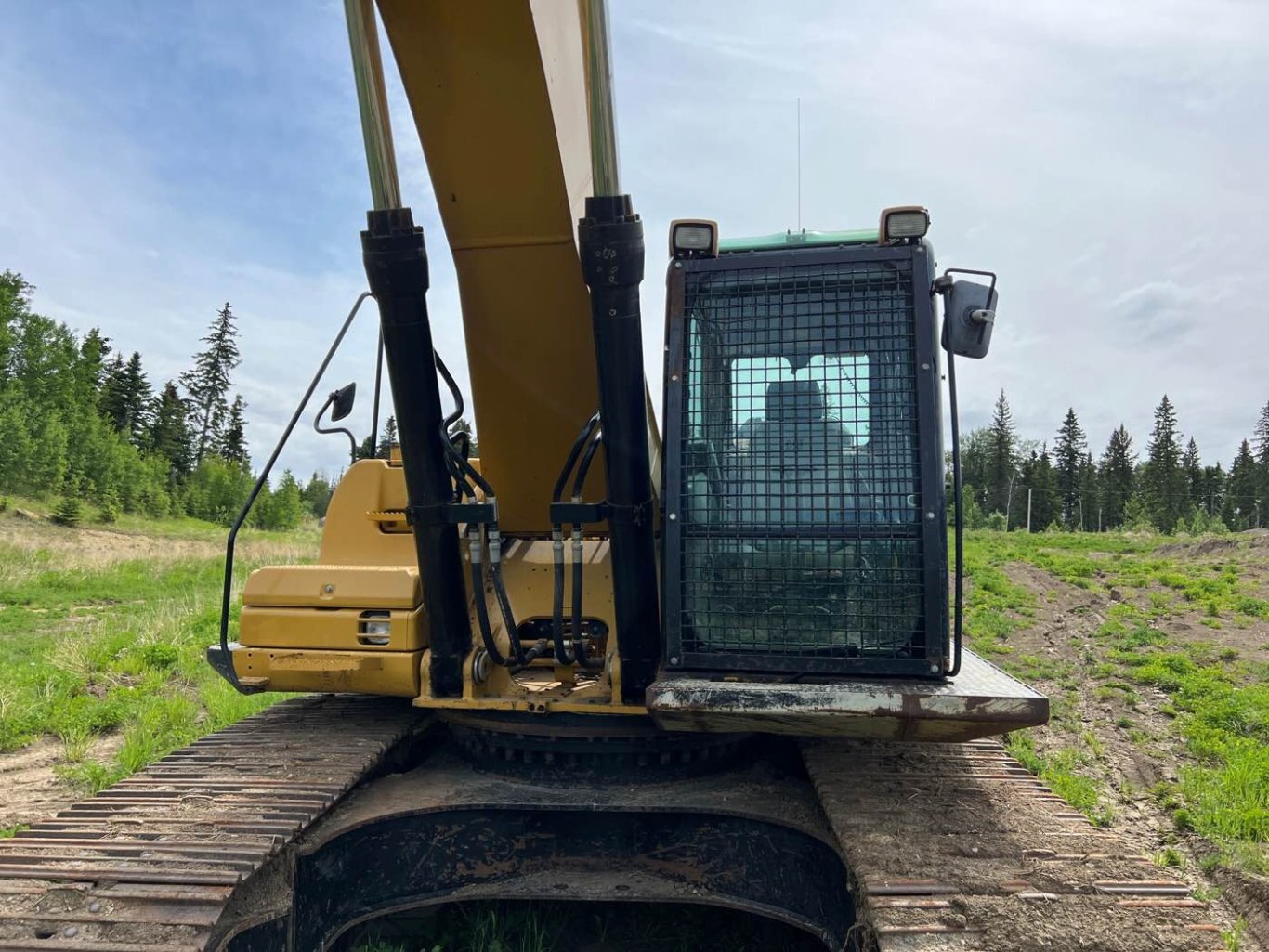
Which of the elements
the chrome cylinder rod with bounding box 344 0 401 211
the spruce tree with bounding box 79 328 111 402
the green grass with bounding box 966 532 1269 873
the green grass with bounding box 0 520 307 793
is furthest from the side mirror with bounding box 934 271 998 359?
the spruce tree with bounding box 79 328 111 402

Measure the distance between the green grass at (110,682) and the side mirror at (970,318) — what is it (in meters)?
5.15

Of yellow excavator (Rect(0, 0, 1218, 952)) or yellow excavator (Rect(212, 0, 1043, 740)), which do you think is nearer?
yellow excavator (Rect(0, 0, 1218, 952))

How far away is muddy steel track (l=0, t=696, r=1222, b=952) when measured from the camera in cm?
234

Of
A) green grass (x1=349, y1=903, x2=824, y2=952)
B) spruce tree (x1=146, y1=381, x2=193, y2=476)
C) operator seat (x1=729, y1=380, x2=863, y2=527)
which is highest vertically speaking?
spruce tree (x1=146, y1=381, x2=193, y2=476)

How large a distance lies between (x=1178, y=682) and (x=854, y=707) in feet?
23.4

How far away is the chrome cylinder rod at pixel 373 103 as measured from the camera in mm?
2703

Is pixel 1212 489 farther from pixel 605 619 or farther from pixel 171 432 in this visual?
pixel 605 619

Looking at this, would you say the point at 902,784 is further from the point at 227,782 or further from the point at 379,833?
the point at 227,782

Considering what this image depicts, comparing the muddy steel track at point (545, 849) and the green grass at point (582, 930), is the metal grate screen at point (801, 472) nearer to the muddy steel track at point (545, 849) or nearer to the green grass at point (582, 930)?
→ the muddy steel track at point (545, 849)

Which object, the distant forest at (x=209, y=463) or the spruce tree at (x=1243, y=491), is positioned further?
the spruce tree at (x=1243, y=491)

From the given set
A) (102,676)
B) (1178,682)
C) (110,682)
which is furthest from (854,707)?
(102,676)

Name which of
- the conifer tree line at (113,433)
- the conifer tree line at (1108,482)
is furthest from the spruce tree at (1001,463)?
the conifer tree line at (113,433)

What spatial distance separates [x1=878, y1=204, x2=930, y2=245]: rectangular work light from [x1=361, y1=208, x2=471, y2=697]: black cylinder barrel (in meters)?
1.62

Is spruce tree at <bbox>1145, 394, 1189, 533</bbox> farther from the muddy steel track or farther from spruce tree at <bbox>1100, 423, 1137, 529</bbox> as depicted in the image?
the muddy steel track
